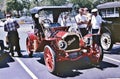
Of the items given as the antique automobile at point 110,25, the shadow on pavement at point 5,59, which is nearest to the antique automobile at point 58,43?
the shadow on pavement at point 5,59

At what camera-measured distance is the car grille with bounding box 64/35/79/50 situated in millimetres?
8852

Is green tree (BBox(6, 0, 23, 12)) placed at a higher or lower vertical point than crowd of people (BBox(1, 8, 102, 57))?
lower

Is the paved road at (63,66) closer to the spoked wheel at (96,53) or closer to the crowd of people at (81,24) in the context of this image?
the spoked wheel at (96,53)

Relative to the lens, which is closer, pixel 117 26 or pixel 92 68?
pixel 92 68

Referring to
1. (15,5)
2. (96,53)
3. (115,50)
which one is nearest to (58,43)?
(96,53)

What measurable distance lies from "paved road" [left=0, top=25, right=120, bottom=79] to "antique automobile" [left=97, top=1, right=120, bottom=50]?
1005 mm

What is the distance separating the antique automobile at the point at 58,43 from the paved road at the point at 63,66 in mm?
316

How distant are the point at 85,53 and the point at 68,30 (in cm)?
116

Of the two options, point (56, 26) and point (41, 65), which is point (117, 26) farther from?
point (41, 65)

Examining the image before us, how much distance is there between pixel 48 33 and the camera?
9461 millimetres

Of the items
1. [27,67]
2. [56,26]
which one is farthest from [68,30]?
[27,67]

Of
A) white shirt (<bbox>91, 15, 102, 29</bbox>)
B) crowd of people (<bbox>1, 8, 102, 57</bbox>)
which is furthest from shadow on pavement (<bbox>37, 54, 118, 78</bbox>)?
white shirt (<bbox>91, 15, 102, 29</bbox>)

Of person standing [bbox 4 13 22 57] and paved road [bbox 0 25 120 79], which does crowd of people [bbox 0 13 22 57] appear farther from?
paved road [bbox 0 25 120 79]

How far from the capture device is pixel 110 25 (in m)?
11.9
